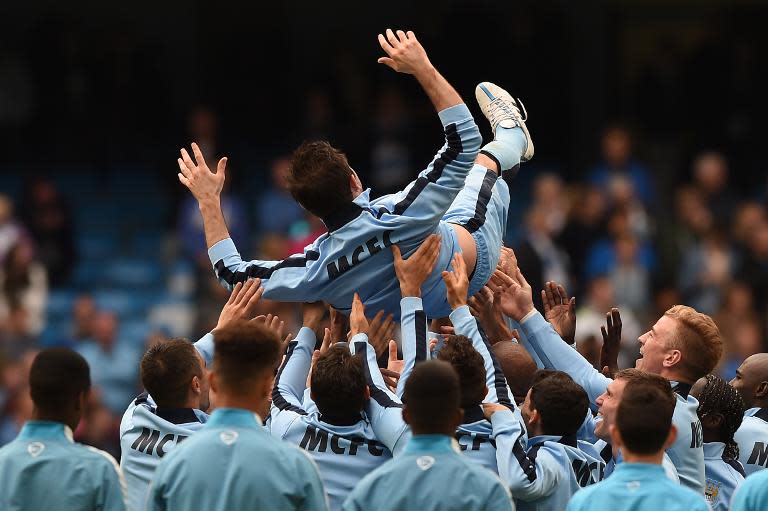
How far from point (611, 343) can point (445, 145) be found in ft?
4.61

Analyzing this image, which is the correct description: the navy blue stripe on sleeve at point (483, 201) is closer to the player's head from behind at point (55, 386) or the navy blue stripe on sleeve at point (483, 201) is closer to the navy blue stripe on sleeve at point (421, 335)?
the navy blue stripe on sleeve at point (421, 335)

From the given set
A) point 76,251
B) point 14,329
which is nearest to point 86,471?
point 14,329

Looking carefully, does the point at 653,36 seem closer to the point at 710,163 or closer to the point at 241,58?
the point at 710,163

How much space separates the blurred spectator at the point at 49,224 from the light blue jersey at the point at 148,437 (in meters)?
9.31

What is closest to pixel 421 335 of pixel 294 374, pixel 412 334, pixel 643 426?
pixel 412 334

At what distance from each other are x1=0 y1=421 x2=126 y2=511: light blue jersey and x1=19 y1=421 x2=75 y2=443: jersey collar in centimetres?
5

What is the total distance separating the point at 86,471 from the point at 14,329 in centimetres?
951

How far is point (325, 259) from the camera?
6305mm

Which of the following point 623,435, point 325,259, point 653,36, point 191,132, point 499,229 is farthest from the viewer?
point 653,36

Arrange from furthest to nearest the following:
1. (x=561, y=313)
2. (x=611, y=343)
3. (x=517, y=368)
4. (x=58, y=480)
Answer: (x=561, y=313) → (x=611, y=343) → (x=517, y=368) → (x=58, y=480)

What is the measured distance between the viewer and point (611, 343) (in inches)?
274

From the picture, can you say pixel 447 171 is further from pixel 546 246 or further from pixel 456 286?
pixel 546 246

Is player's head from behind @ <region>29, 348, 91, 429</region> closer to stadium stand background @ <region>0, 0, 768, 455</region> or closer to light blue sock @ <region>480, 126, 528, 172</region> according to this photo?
light blue sock @ <region>480, 126, 528, 172</region>

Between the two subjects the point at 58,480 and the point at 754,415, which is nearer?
the point at 58,480
